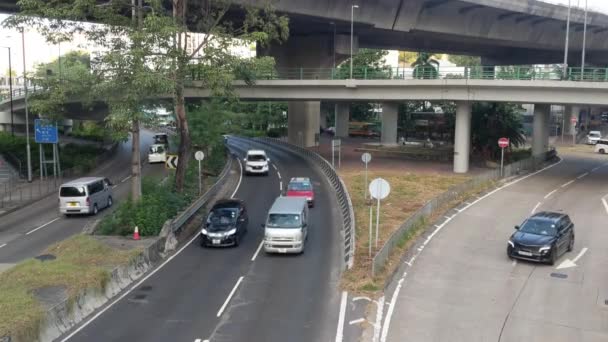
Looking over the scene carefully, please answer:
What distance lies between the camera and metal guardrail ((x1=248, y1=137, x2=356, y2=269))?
21812mm

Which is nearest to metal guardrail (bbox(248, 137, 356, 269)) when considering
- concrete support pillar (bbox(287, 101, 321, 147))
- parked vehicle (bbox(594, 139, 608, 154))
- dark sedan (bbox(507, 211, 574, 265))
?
concrete support pillar (bbox(287, 101, 321, 147))

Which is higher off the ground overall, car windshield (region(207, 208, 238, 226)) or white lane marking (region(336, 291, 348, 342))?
car windshield (region(207, 208, 238, 226))

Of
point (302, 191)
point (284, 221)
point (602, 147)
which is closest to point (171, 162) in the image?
point (302, 191)

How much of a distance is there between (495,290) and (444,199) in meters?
13.5

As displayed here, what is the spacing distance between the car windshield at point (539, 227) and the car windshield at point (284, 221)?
8674 millimetres

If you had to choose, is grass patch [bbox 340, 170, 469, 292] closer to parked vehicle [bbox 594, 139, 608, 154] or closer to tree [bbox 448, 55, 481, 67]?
parked vehicle [bbox 594, 139, 608, 154]

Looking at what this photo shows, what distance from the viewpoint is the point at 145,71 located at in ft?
77.8

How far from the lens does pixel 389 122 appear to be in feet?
220

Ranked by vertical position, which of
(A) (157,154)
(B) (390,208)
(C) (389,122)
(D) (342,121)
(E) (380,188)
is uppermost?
(C) (389,122)

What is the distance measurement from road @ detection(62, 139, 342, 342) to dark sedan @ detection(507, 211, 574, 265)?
269 inches

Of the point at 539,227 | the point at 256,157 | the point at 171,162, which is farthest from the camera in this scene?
the point at 256,157

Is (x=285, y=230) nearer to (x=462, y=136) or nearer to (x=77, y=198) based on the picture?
(x=77, y=198)

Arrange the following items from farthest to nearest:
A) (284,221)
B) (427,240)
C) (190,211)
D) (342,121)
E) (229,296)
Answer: (342,121)
(190,211)
(427,240)
(284,221)
(229,296)

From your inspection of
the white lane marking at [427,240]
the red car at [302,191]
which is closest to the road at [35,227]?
the red car at [302,191]
